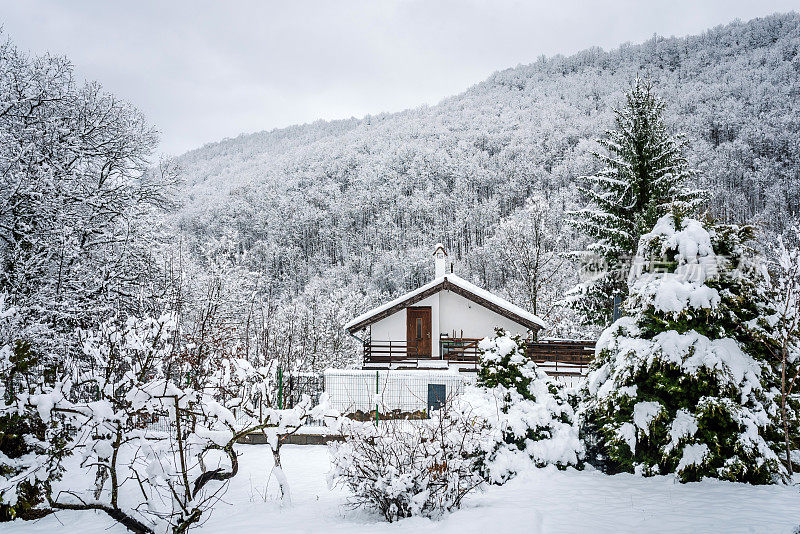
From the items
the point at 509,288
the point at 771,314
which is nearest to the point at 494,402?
the point at 771,314

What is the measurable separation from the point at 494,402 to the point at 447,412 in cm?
154

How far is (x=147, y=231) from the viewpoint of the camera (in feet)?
47.2

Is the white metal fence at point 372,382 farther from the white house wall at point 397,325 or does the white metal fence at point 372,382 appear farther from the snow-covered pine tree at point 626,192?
the snow-covered pine tree at point 626,192

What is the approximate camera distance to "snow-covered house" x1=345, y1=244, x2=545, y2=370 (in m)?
21.2

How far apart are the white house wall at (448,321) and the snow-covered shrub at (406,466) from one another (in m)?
14.8

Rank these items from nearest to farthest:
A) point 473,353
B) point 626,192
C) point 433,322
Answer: point 626,192
point 473,353
point 433,322

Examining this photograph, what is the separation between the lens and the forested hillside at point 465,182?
216 feet

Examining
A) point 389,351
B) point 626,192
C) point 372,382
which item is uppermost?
point 626,192

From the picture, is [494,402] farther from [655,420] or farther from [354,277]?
[354,277]

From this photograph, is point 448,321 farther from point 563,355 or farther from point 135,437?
point 135,437

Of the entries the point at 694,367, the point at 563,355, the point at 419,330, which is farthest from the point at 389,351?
the point at 694,367

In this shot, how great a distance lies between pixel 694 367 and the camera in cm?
751

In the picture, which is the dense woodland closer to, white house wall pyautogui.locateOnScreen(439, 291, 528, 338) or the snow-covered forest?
the snow-covered forest

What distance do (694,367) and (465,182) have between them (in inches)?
3939
